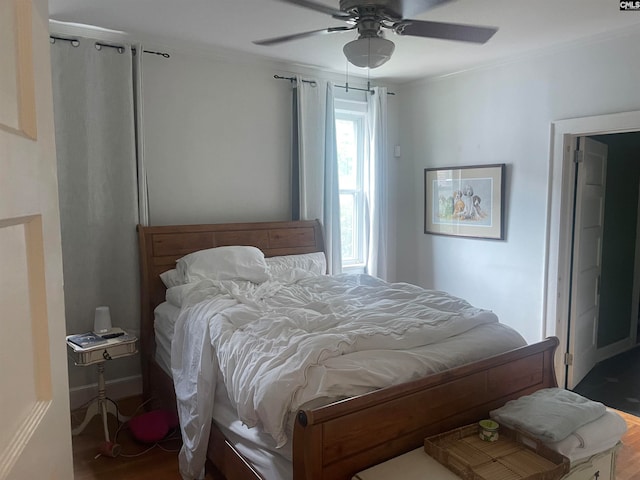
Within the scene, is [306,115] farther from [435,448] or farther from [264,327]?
[435,448]

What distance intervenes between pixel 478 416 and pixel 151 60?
3233 mm

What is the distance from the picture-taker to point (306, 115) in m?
4.19

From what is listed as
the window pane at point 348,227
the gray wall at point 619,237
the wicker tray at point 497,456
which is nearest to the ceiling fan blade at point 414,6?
the wicker tray at point 497,456

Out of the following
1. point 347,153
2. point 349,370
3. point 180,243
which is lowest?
point 349,370

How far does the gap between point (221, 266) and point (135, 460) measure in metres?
1.34

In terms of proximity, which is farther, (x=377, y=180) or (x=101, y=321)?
(x=377, y=180)

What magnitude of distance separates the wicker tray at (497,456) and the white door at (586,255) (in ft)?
7.01

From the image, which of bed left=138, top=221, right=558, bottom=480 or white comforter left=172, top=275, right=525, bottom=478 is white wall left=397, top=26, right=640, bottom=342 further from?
bed left=138, top=221, right=558, bottom=480

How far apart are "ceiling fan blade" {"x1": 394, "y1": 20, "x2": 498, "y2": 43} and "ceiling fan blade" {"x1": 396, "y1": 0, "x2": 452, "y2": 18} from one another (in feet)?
0.17

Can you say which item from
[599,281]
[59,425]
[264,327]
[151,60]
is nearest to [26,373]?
[59,425]

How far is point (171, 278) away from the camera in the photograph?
340 cm

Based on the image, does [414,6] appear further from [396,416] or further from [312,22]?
[396,416]

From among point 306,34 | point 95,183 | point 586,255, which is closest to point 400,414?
point 306,34

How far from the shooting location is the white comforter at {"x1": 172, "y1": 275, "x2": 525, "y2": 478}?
1.86 meters
